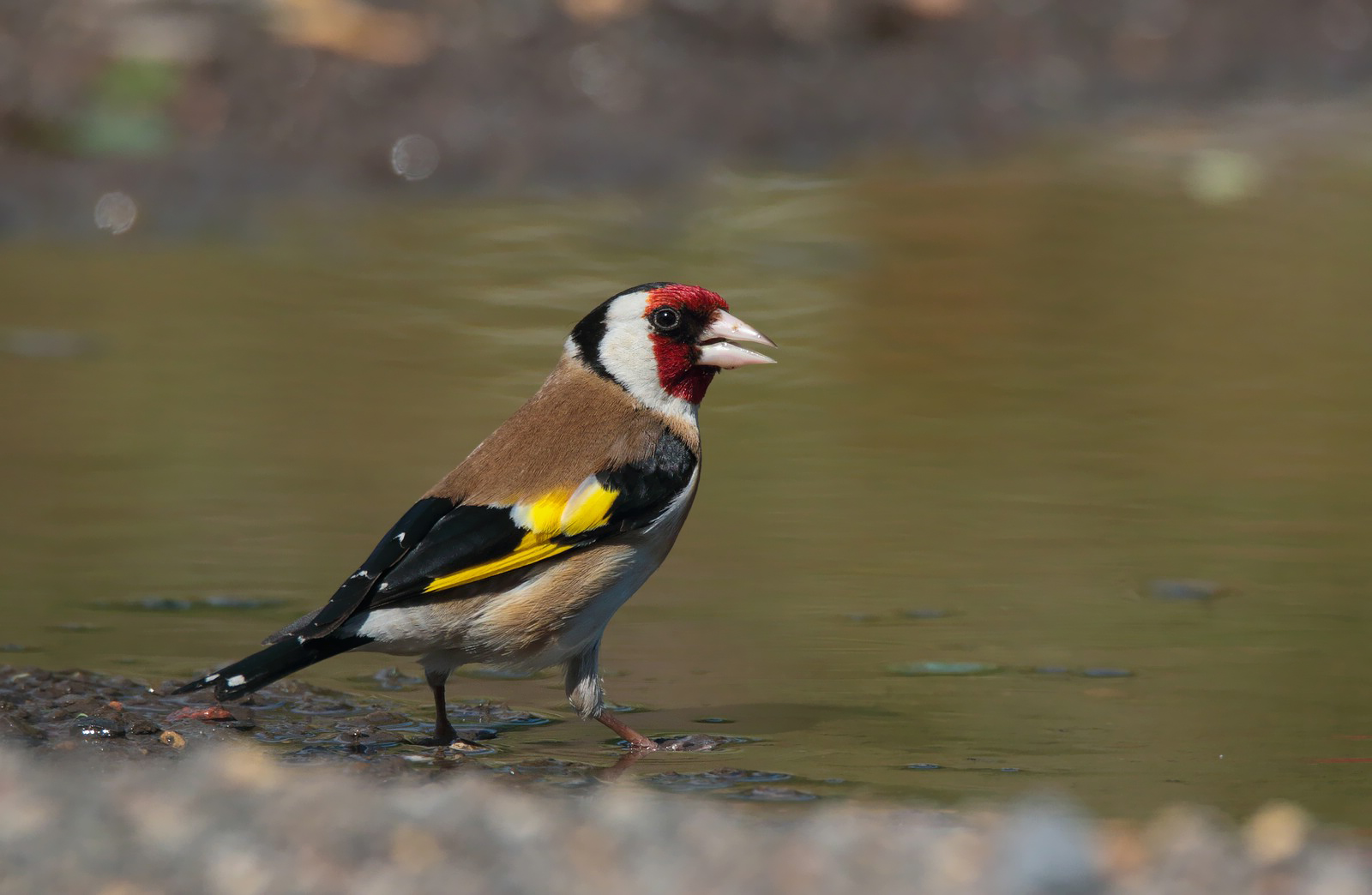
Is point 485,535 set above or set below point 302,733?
above

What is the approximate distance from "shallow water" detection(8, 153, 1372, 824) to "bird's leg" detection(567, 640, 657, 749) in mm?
63

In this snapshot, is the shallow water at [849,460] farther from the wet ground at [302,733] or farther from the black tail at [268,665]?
the black tail at [268,665]

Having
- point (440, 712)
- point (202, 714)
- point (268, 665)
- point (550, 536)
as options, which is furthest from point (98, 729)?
point (550, 536)

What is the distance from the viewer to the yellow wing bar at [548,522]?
492 cm

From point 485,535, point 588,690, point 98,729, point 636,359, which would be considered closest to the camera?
point 98,729

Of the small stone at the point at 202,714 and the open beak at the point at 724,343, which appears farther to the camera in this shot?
the open beak at the point at 724,343

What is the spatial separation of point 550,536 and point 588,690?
0.39 metres

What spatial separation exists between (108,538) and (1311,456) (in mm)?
3940

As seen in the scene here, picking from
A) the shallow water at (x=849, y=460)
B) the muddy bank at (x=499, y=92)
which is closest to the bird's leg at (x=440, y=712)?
the shallow water at (x=849, y=460)

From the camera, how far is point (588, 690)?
16.7ft

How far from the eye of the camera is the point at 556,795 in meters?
4.54

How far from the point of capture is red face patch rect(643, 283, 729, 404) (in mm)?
5504

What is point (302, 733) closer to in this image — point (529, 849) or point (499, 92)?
point (529, 849)

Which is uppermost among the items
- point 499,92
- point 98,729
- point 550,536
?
point 499,92
